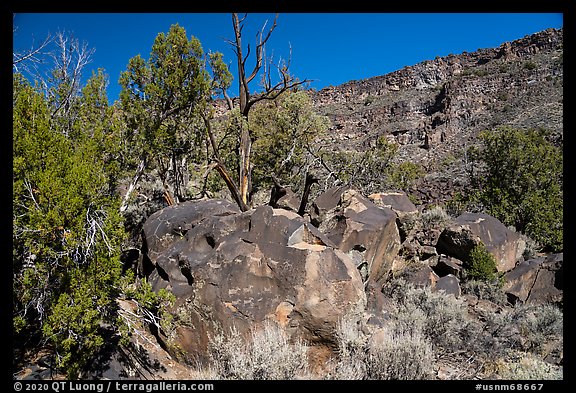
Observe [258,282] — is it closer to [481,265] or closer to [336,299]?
[336,299]

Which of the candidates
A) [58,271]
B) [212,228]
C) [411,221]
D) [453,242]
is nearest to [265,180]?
[411,221]

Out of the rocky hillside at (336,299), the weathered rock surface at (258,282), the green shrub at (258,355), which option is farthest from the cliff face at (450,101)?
the green shrub at (258,355)

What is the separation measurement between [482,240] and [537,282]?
1624 millimetres

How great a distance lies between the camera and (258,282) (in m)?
5.77

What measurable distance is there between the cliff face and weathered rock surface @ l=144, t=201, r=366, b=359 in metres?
28.2

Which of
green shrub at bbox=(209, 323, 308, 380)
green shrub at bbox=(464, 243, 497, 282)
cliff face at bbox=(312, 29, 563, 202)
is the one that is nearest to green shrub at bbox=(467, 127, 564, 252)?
green shrub at bbox=(464, 243, 497, 282)

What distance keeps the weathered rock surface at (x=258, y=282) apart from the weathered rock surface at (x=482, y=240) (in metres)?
5.93

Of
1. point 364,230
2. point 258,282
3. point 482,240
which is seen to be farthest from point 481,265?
point 258,282

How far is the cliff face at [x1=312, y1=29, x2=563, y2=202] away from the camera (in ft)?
143

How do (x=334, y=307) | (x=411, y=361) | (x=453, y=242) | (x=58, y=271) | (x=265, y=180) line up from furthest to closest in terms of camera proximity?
(x=265, y=180) < (x=453, y=242) < (x=334, y=307) < (x=411, y=361) < (x=58, y=271)

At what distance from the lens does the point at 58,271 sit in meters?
4.55

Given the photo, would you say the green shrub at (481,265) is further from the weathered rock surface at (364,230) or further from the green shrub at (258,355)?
the green shrub at (258,355)
